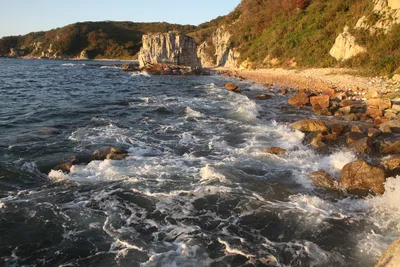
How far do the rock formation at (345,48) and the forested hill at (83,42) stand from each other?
4116 inches

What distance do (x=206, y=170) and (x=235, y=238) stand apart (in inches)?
145

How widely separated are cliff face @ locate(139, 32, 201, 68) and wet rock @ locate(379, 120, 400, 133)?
165 ft

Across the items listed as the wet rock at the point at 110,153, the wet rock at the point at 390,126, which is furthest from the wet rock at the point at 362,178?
the wet rock at the point at 110,153

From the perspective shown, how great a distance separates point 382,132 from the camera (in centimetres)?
1441

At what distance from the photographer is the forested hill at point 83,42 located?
419 feet

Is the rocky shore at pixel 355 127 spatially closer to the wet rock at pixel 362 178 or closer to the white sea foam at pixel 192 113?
the wet rock at pixel 362 178

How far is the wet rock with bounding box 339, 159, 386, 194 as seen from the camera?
29.9ft

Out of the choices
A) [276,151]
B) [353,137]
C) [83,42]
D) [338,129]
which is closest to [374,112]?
[338,129]

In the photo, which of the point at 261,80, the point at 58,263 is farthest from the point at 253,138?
the point at 261,80

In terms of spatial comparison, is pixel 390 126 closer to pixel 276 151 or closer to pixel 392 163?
pixel 392 163

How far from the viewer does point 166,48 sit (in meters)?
60.2

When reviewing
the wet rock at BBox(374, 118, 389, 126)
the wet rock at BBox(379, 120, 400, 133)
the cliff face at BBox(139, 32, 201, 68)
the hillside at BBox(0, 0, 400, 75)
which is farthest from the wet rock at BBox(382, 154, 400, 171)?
the cliff face at BBox(139, 32, 201, 68)

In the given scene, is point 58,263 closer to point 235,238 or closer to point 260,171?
point 235,238

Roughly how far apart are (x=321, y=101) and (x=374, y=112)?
383cm
